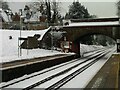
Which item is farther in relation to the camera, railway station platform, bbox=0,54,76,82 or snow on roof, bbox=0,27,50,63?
snow on roof, bbox=0,27,50,63

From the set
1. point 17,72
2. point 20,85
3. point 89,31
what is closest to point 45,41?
point 89,31

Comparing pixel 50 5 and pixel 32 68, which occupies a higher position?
pixel 50 5

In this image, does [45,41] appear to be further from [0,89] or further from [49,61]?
[0,89]

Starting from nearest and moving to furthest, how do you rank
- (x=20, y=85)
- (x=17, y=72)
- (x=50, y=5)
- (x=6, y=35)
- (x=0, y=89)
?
(x=0, y=89)
(x=20, y=85)
(x=17, y=72)
(x=6, y=35)
(x=50, y=5)

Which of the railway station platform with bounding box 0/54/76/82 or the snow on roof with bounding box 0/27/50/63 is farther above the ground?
the snow on roof with bounding box 0/27/50/63

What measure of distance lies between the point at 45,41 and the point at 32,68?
2845 centimetres

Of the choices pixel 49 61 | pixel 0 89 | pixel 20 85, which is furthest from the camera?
pixel 49 61

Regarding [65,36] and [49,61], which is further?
[65,36]

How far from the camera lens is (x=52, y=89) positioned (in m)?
16.7

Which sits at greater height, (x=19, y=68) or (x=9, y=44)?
(x=9, y=44)

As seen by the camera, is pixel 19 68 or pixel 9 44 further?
pixel 9 44

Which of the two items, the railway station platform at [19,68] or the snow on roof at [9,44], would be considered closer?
the railway station platform at [19,68]

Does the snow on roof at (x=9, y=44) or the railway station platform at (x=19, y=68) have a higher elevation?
the snow on roof at (x=9, y=44)

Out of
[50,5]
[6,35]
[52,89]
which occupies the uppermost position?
[50,5]
